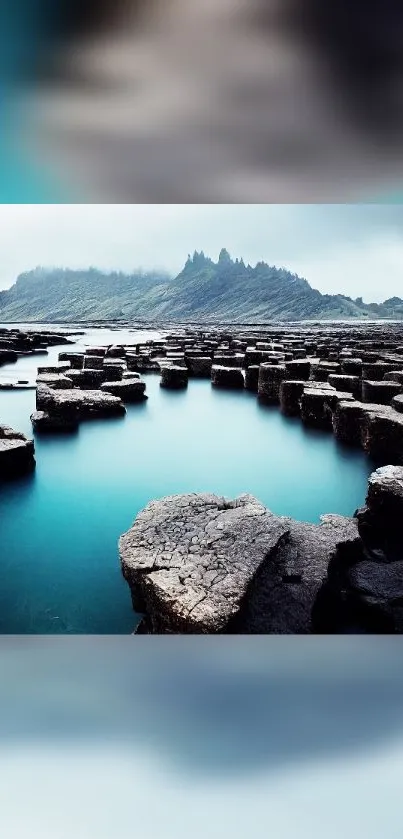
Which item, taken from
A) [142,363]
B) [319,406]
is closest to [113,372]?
[142,363]

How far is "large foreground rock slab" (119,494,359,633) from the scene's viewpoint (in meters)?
1.55

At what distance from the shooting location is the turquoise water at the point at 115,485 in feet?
6.88

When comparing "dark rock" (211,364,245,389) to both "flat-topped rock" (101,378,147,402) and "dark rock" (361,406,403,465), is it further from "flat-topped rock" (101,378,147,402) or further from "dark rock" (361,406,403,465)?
"dark rock" (361,406,403,465)

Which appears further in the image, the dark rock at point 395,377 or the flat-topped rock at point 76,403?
the dark rock at point 395,377

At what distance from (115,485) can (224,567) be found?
172 cm

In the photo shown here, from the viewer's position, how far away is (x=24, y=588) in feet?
7.16

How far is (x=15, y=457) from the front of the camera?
3135mm

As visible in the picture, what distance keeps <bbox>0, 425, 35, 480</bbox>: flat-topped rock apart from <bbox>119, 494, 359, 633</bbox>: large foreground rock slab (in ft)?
4.64

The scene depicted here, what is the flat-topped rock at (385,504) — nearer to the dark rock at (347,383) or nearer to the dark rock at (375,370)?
the dark rock at (347,383)

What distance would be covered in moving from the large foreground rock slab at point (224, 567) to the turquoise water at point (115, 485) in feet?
1.08

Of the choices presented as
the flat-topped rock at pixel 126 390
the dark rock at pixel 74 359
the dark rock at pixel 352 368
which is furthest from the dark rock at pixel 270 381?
the dark rock at pixel 74 359

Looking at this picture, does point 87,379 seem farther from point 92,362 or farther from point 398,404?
point 398,404

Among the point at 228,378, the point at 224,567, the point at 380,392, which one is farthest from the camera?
the point at 228,378
